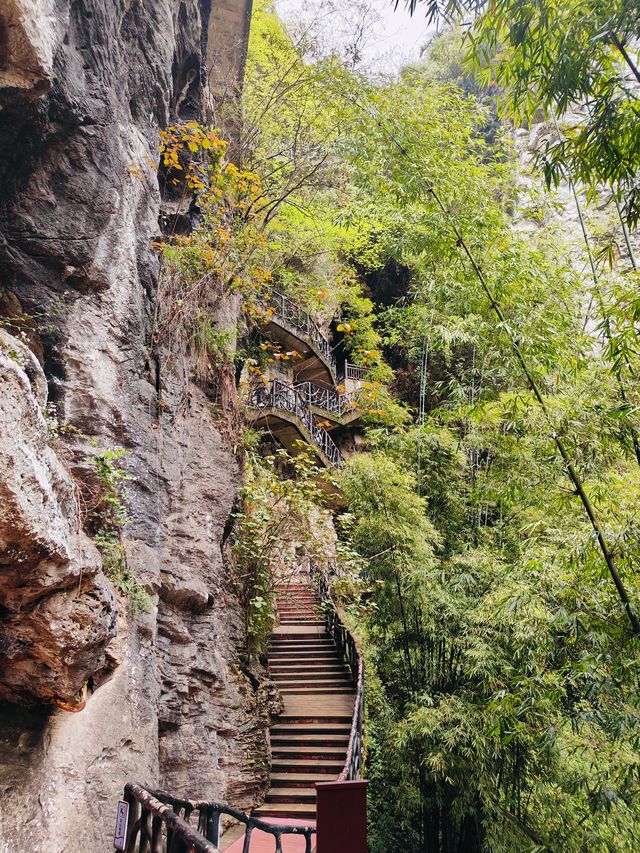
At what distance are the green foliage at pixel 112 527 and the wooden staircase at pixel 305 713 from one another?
3388 millimetres

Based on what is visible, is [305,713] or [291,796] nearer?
[291,796]

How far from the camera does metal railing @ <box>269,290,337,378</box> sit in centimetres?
1421

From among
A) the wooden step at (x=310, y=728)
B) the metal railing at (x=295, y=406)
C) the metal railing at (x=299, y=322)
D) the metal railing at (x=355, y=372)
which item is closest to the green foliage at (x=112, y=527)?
the wooden step at (x=310, y=728)

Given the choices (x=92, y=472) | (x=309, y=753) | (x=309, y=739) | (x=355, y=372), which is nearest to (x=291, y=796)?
(x=309, y=753)

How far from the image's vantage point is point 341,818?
1.45 m

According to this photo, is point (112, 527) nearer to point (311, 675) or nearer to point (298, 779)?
point (298, 779)

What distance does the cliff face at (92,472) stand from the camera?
281 centimetres

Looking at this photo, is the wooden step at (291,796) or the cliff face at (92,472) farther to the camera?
the wooden step at (291,796)

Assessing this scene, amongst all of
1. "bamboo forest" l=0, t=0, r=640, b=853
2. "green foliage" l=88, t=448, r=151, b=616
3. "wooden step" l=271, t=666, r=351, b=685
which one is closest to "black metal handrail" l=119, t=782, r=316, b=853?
"bamboo forest" l=0, t=0, r=640, b=853

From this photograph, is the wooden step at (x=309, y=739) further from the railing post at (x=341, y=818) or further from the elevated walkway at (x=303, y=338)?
the elevated walkway at (x=303, y=338)

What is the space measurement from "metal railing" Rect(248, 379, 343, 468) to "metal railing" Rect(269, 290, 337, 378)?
164 centimetres

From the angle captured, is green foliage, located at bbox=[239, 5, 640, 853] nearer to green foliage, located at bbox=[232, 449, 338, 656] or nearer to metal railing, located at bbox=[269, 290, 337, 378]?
green foliage, located at bbox=[232, 449, 338, 656]

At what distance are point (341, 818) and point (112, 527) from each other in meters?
2.92

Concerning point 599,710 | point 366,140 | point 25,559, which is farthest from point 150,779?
point 366,140
